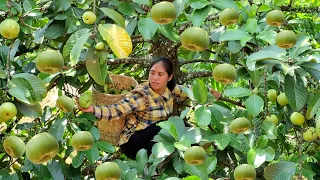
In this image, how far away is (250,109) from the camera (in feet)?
6.15

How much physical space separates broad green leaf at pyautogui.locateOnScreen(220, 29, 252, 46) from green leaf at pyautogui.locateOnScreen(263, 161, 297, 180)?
1.55ft

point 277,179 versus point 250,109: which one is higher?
point 250,109

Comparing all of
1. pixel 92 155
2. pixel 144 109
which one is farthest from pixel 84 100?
pixel 144 109

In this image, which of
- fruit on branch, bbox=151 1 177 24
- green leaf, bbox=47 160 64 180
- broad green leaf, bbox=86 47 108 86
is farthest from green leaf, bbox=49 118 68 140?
fruit on branch, bbox=151 1 177 24

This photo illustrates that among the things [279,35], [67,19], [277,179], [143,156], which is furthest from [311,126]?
[67,19]

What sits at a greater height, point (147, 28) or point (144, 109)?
point (147, 28)

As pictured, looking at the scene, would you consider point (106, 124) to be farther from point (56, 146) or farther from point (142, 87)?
point (56, 146)

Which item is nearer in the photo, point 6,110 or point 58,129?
point 6,110

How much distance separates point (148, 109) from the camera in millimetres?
3076

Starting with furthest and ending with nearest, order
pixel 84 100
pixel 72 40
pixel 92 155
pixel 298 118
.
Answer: pixel 84 100, pixel 92 155, pixel 298 118, pixel 72 40

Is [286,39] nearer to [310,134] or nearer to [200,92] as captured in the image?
[200,92]

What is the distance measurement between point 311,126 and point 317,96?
0.38 meters

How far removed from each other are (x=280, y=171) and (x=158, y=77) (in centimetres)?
123

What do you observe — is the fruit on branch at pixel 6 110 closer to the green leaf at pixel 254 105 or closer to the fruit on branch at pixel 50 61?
the fruit on branch at pixel 50 61
